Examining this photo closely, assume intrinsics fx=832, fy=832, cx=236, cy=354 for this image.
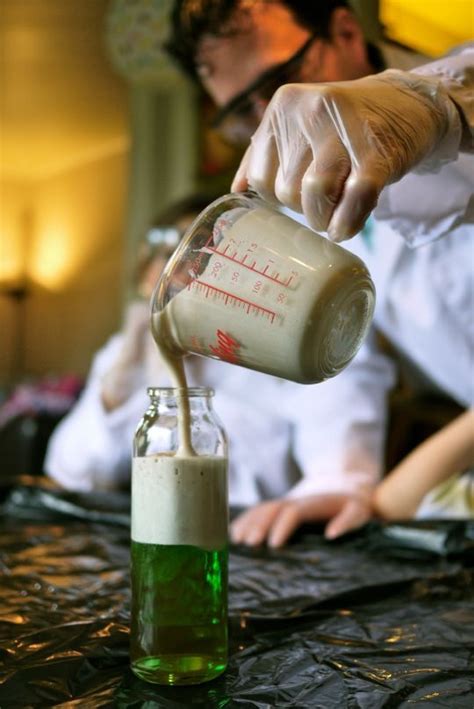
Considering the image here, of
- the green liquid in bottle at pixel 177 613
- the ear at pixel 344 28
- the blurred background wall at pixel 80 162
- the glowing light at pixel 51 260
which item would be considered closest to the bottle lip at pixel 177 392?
the green liquid in bottle at pixel 177 613

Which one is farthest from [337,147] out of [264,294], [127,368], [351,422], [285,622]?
[127,368]

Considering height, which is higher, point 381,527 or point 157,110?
point 157,110

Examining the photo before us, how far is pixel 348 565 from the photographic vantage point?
2.98ft

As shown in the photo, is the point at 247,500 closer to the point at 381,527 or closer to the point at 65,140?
the point at 381,527

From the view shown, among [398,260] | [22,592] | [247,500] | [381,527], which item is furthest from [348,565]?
[247,500]

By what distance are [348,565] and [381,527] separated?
12cm

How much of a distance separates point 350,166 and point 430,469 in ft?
2.26

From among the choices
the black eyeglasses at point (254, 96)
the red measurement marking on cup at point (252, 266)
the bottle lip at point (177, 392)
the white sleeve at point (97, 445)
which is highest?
the black eyeglasses at point (254, 96)

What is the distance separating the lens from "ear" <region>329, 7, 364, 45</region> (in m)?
1.02

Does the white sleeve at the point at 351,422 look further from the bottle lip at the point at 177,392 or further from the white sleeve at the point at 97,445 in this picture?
the bottle lip at the point at 177,392

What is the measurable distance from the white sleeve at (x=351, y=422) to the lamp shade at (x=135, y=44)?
2365mm

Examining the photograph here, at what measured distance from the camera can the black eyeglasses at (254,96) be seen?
3.32ft

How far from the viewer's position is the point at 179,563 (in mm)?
560

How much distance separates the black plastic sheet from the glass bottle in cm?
2
